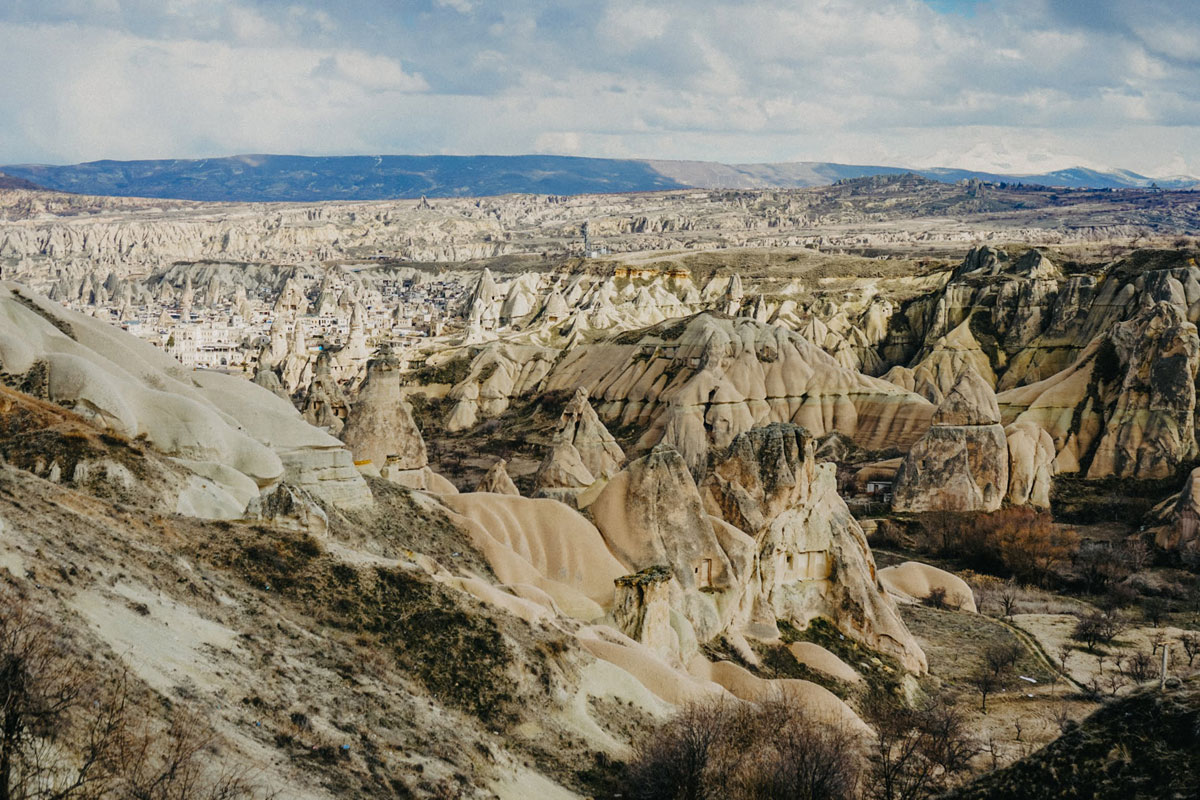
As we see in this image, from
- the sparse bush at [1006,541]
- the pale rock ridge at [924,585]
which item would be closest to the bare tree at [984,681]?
the pale rock ridge at [924,585]

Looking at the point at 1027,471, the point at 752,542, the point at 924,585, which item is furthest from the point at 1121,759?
the point at 1027,471

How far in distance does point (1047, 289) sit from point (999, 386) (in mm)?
10406

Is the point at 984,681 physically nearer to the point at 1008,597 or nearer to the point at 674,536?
the point at 674,536

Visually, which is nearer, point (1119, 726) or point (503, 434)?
point (1119, 726)

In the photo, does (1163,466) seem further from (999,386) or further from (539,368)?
(539,368)

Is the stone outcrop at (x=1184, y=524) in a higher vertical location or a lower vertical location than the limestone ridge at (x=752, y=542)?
lower

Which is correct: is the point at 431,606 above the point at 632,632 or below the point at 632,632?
above

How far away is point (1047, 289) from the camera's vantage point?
8125 cm

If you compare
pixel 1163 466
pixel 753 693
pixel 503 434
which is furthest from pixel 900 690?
pixel 503 434

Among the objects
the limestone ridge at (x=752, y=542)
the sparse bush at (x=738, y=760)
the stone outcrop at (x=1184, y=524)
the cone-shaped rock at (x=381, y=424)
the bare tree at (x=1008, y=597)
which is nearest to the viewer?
the sparse bush at (x=738, y=760)

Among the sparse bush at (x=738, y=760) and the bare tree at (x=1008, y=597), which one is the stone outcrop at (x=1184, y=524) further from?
the sparse bush at (x=738, y=760)

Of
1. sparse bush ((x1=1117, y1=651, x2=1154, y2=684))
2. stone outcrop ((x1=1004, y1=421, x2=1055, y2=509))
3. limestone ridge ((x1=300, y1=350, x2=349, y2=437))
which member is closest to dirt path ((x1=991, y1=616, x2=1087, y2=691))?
sparse bush ((x1=1117, y1=651, x2=1154, y2=684))

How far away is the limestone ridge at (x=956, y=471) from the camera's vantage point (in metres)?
51.2

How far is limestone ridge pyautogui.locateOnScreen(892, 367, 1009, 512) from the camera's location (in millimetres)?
51188
